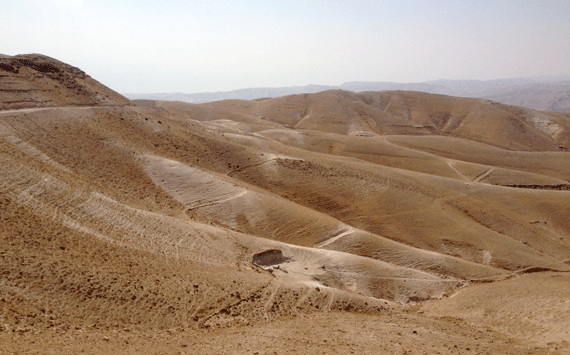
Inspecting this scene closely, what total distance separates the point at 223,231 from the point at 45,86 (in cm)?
2343

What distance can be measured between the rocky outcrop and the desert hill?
19 cm

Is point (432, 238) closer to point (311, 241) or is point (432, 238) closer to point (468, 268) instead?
point (468, 268)

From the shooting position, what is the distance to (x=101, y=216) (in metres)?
18.7

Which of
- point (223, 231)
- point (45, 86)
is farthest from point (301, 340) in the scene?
point (45, 86)

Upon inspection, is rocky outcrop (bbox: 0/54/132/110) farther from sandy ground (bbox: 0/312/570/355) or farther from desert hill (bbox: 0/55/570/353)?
sandy ground (bbox: 0/312/570/355)

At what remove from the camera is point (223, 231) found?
21.4 m

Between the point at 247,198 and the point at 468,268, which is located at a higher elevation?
the point at 247,198

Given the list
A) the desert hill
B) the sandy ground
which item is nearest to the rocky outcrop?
the desert hill

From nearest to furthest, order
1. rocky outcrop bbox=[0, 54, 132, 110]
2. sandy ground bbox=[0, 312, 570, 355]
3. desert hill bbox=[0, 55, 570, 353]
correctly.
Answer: sandy ground bbox=[0, 312, 570, 355], desert hill bbox=[0, 55, 570, 353], rocky outcrop bbox=[0, 54, 132, 110]

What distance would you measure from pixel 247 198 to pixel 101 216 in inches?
374

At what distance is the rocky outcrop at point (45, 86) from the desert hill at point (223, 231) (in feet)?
0.61

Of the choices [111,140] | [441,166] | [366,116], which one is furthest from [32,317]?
[366,116]

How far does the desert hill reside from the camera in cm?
1288

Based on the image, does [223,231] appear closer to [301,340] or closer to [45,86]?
[301,340]
